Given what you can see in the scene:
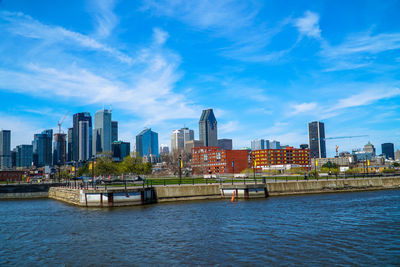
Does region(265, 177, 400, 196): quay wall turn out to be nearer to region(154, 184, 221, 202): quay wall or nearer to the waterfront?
region(154, 184, 221, 202): quay wall

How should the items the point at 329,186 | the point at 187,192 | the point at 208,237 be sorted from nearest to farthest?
1. the point at 208,237
2. the point at 187,192
3. the point at 329,186

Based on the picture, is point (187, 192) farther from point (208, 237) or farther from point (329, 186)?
point (329, 186)

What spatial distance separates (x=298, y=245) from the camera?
22891 millimetres

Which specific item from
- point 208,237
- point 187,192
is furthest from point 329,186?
point 208,237

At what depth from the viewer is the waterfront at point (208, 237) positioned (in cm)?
2052

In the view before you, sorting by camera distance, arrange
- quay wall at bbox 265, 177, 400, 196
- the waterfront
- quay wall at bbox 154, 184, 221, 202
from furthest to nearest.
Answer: quay wall at bbox 265, 177, 400, 196 < quay wall at bbox 154, 184, 221, 202 < the waterfront

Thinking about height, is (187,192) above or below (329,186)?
above

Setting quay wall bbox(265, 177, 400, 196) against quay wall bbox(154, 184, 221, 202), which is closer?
quay wall bbox(154, 184, 221, 202)

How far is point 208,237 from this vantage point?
2578 cm

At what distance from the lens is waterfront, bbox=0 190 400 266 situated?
2052cm

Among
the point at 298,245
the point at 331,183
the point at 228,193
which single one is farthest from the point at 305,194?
the point at 298,245

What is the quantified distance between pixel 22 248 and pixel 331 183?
177 ft

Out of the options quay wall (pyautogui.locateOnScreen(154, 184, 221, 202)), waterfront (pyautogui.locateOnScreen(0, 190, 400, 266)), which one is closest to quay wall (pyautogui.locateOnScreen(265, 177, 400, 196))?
quay wall (pyautogui.locateOnScreen(154, 184, 221, 202))

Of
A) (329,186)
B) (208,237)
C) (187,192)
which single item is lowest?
(208,237)
